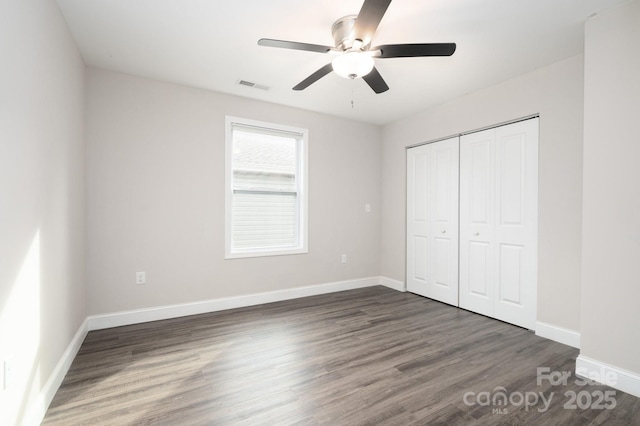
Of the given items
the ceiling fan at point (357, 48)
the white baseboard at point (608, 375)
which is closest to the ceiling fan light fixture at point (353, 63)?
the ceiling fan at point (357, 48)

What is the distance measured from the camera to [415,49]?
2.00m

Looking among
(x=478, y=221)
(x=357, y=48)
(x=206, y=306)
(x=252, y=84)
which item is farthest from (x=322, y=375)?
(x=252, y=84)

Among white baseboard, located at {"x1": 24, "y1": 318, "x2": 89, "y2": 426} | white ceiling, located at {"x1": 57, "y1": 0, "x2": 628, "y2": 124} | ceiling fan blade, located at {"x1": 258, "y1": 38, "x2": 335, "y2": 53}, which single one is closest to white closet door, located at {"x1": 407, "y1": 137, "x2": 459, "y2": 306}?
white ceiling, located at {"x1": 57, "y1": 0, "x2": 628, "y2": 124}

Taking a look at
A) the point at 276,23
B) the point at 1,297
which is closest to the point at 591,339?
the point at 276,23

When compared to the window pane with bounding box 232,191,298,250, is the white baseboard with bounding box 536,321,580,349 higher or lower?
lower

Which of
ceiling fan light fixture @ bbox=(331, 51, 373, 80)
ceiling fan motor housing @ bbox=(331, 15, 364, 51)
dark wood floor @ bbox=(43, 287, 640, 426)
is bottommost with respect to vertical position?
dark wood floor @ bbox=(43, 287, 640, 426)

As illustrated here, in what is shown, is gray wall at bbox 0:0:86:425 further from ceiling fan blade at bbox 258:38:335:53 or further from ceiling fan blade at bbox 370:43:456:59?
ceiling fan blade at bbox 370:43:456:59

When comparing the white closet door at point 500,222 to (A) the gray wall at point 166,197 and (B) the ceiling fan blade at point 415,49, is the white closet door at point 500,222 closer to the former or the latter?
(B) the ceiling fan blade at point 415,49

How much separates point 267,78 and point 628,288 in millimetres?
3525

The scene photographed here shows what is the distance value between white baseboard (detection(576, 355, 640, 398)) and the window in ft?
9.94

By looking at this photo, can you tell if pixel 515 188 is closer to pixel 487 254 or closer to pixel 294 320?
pixel 487 254

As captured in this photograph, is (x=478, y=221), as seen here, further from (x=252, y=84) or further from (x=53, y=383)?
(x=53, y=383)

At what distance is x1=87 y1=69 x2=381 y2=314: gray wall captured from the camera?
118 inches

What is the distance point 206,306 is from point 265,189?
64.3 inches
